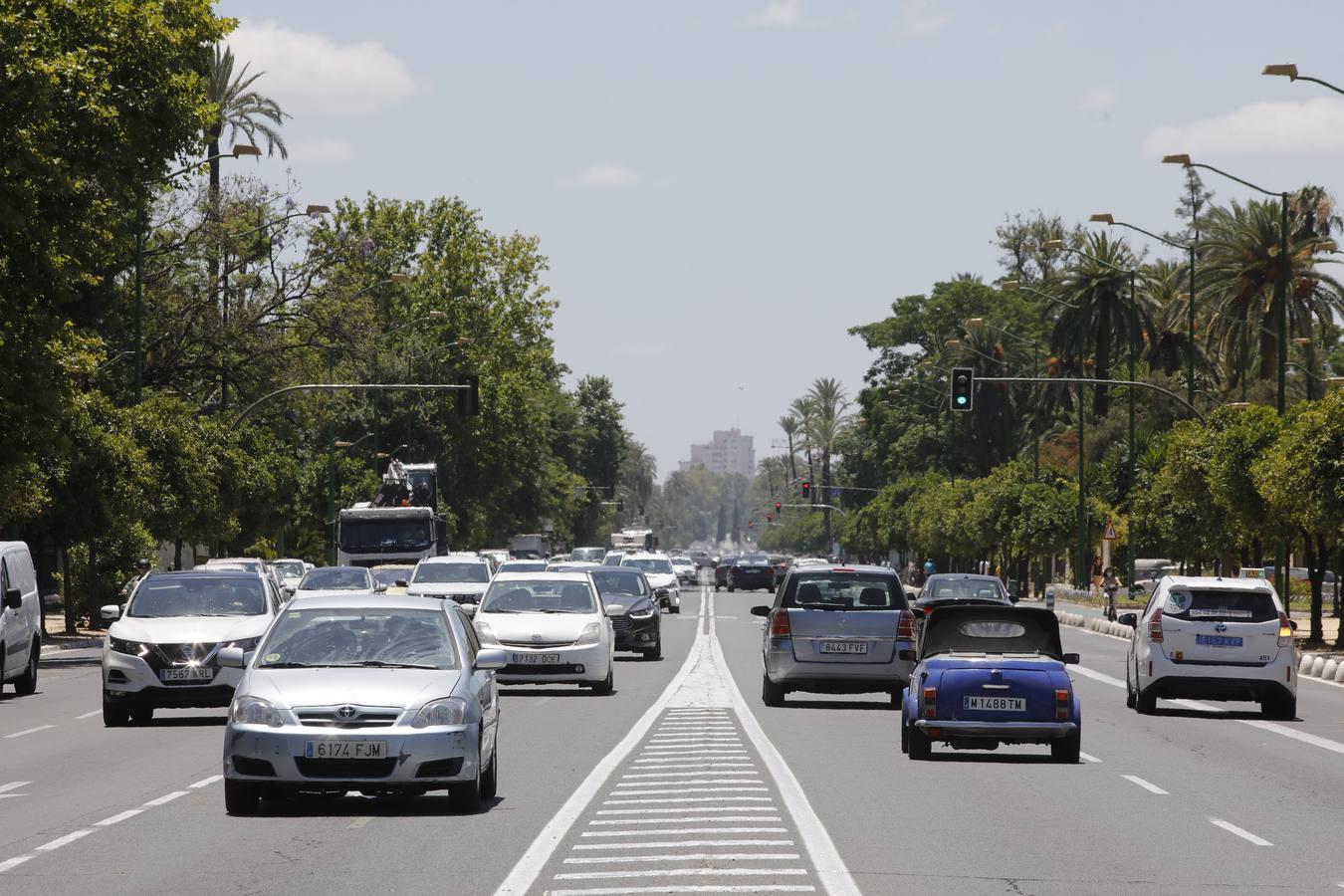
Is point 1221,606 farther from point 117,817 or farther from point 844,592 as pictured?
point 117,817

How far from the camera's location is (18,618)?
2878cm

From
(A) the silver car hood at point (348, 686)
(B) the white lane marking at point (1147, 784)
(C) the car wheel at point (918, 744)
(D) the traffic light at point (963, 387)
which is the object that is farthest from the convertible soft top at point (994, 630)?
(D) the traffic light at point (963, 387)

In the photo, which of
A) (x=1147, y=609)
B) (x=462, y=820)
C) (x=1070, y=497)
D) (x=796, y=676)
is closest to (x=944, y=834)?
(x=462, y=820)

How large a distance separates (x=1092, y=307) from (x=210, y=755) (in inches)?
3163

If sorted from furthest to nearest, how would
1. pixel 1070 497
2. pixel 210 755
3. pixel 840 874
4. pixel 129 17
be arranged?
1. pixel 1070 497
2. pixel 129 17
3. pixel 210 755
4. pixel 840 874

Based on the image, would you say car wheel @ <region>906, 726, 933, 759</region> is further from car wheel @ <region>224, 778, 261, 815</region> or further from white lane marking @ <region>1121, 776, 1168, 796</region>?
car wheel @ <region>224, 778, 261, 815</region>

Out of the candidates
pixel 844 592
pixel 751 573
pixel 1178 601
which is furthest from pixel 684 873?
pixel 751 573

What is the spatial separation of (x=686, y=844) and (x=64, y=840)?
3804mm

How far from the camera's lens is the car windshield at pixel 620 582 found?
37.1 meters

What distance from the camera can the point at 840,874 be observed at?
11.1m

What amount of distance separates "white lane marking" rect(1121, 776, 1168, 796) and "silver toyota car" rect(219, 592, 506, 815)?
211 inches

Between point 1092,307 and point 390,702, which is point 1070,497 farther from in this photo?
point 390,702

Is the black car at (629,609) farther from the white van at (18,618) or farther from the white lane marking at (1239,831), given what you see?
the white lane marking at (1239,831)

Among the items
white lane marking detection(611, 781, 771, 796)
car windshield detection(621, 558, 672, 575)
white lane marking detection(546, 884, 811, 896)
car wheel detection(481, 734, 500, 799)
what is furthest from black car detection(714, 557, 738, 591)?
white lane marking detection(546, 884, 811, 896)
